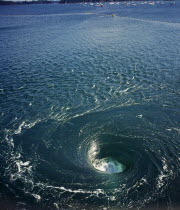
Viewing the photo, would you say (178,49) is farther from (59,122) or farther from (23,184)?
(23,184)

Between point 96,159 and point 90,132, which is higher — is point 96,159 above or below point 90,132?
below

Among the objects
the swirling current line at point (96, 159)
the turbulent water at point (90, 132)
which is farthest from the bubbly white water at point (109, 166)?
the turbulent water at point (90, 132)

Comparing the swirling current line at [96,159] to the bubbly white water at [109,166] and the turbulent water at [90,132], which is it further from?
the turbulent water at [90,132]

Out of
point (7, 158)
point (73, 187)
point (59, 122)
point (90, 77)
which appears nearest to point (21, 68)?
point (90, 77)

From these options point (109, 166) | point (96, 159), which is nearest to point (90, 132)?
point (96, 159)

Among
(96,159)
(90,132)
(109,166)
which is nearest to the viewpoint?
(109,166)

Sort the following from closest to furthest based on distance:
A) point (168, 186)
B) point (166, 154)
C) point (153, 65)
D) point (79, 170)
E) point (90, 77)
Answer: point (168, 186) < point (79, 170) < point (166, 154) < point (90, 77) < point (153, 65)

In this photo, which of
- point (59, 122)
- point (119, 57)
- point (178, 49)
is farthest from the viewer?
point (178, 49)

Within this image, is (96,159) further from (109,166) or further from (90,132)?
(90,132)
